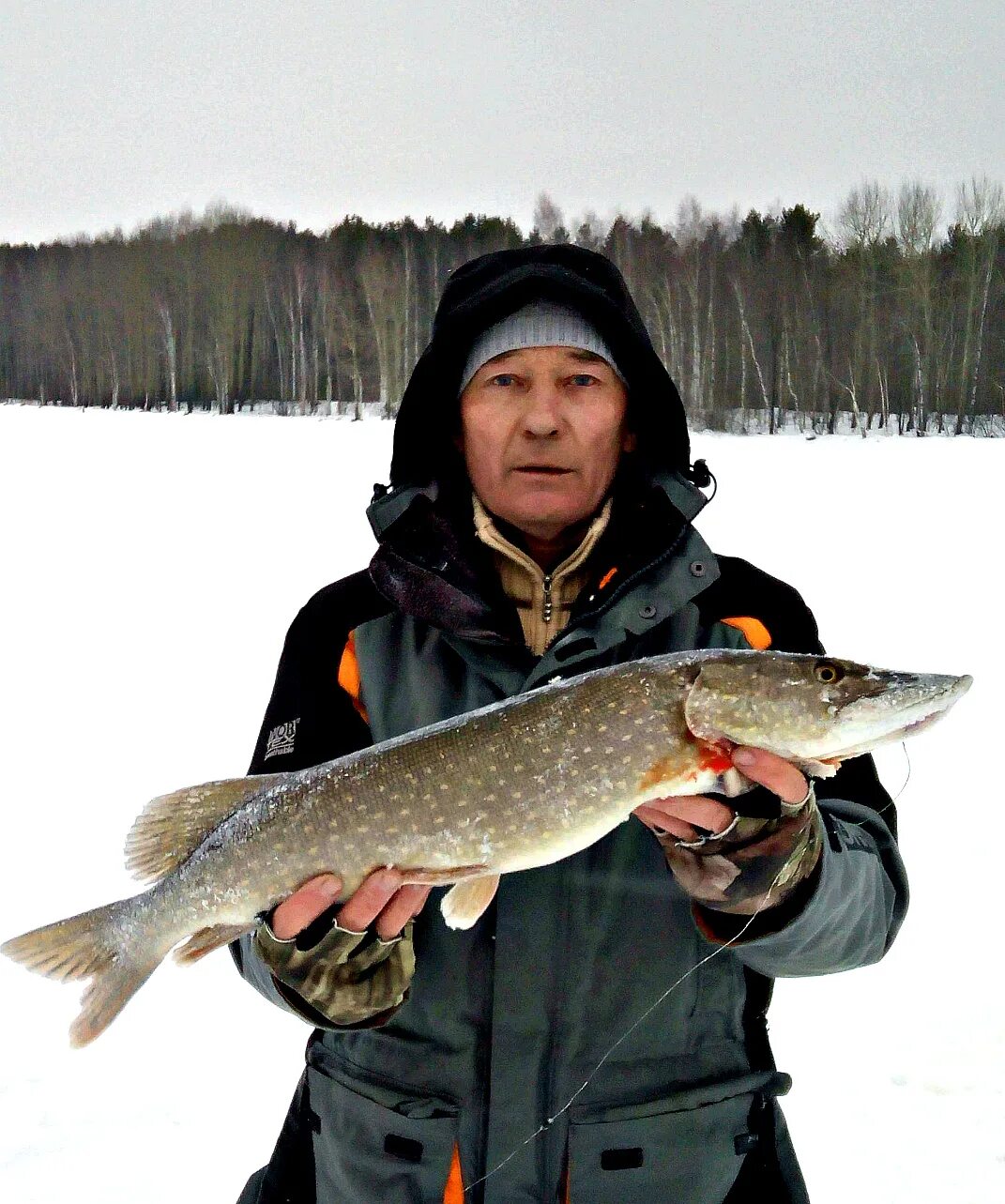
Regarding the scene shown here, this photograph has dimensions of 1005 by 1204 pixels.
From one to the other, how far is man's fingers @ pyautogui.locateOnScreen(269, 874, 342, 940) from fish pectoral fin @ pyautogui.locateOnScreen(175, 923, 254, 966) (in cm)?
10

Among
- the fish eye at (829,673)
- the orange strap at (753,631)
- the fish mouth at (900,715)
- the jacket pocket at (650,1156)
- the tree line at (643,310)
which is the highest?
the tree line at (643,310)

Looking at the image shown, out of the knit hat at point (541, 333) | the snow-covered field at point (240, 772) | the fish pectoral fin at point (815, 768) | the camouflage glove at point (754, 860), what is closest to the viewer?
the camouflage glove at point (754, 860)

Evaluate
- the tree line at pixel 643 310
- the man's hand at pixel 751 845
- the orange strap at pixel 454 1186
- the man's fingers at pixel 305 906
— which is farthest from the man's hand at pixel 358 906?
the tree line at pixel 643 310

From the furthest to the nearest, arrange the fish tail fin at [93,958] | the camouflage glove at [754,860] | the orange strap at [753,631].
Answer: the orange strap at [753,631], the fish tail fin at [93,958], the camouflage glove at [754,860]

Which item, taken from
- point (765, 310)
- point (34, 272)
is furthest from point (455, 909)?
point (34, 272)

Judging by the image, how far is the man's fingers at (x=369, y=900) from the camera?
1668mm

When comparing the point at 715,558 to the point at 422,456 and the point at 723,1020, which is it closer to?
the point at 422,456

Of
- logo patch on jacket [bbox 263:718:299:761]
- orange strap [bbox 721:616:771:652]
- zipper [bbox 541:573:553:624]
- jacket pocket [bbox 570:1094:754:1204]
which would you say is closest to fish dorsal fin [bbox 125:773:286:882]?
logo patch on jacket [bbox 263:718:299:761]

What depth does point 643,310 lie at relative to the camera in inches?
1091

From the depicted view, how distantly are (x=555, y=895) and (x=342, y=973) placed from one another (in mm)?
393

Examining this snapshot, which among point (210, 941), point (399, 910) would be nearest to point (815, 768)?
point (399, 910)

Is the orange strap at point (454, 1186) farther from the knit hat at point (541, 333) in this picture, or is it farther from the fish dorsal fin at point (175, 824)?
the knit hat at point (541, 333)

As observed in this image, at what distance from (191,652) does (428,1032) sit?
5951mm

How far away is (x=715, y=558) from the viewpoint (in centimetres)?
194
